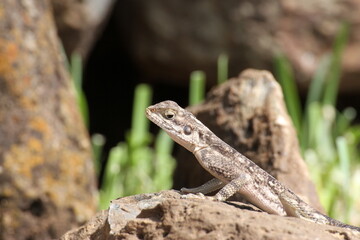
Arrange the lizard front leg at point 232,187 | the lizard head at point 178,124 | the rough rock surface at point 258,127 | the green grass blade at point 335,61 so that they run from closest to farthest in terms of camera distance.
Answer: the lizard front leg at point 232,187 < the lizard head at point 178,124 < the rough rock surface at point 258,127 < the green grass blade at point 335,61

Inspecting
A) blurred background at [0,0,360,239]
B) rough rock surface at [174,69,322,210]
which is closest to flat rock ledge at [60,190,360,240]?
rough rock surface at [174,69,322,210]

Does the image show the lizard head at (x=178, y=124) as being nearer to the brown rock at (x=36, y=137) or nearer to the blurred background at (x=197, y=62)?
the brown rock at (x=36, y=137)

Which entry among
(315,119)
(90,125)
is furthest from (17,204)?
(90,125)

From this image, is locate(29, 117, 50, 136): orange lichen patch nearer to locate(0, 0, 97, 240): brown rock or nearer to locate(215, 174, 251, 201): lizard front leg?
locate(0, 0, 97, 240): brown rock

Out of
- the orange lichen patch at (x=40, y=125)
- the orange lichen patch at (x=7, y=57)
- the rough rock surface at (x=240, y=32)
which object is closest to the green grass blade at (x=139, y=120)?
the rough rock surface at (x=240, y=32)

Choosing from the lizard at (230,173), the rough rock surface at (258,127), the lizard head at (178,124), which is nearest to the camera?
the lizard at (230,173)

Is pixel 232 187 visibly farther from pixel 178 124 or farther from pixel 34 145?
pixel 34 145

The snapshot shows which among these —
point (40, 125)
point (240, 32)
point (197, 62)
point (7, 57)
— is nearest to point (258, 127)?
point (40, 125)
